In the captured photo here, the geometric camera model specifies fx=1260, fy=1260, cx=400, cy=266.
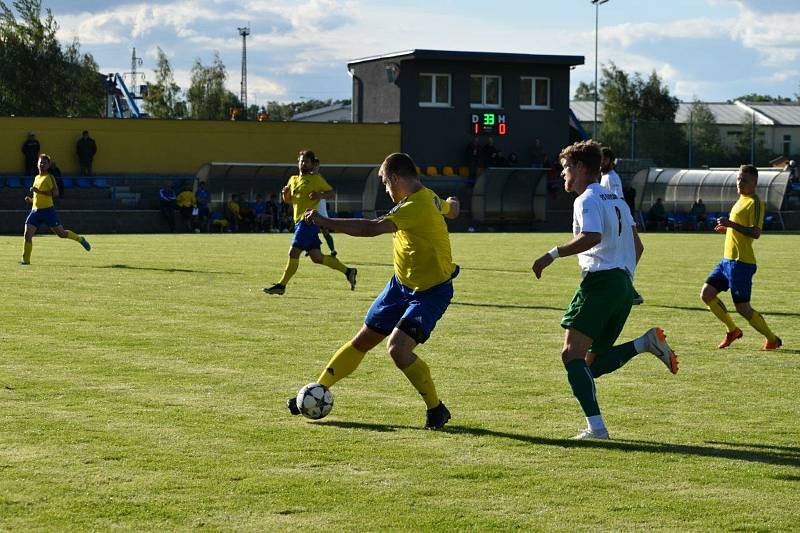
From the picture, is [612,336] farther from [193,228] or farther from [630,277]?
[193,228]

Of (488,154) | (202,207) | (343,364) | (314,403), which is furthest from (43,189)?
(488,154)

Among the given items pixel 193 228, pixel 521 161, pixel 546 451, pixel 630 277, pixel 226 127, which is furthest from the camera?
pixel 521 161

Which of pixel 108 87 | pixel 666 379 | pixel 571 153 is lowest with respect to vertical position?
pixel 666 379

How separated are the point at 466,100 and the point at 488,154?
323cm

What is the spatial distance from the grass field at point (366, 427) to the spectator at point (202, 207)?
25.3m

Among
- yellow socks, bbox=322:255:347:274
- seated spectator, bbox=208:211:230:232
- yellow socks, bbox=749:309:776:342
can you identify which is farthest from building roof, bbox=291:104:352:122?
yellow socks, bbox=749:309:776:342

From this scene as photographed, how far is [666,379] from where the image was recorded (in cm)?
1046

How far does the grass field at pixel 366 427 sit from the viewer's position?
6156 millimetres

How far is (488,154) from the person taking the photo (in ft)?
163

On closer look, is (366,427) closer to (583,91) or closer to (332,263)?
(332,263)

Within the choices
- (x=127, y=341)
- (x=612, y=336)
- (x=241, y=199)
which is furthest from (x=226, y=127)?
(x=612, y=336)

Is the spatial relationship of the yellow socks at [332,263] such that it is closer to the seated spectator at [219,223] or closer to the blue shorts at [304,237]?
the blue shorts at [304,237]

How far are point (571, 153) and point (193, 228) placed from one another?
34.9 m

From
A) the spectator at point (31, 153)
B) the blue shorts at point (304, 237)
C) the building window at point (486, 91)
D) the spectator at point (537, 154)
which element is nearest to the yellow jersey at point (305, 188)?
the blue shorts at point (304, 237)
